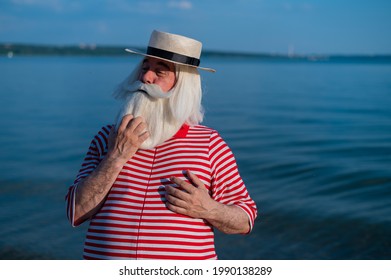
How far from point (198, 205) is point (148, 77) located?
0.69 m

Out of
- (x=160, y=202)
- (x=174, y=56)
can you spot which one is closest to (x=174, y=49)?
(x=174, y=56)

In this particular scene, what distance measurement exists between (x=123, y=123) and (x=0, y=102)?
845 inches

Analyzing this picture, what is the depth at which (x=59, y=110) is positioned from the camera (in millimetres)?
20266

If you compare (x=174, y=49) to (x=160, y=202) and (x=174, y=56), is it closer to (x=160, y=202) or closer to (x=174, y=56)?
(x=174, y=56)

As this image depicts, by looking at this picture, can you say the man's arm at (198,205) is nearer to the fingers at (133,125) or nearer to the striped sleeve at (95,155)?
the fingers at (133,125)

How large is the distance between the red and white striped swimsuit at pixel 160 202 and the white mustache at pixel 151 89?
190 mm

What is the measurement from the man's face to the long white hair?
0.11ft

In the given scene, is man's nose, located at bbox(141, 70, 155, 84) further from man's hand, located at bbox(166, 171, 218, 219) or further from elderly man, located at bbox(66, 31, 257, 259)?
man's hand, located at bbox(166, 171, 218, 219)

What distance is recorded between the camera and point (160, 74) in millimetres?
2986

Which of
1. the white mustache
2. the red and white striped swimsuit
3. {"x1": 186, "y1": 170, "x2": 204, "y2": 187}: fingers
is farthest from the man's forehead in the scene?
{"x1": 186, "y1": 170, "x2": 204, "y2": 187}: fingers

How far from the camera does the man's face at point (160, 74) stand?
2.96 m

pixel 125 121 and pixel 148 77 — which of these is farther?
pixel 148 77

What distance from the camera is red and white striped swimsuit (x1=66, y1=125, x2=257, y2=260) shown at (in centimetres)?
277

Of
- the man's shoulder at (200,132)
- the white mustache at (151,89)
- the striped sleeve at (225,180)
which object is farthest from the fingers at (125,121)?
the striped sleeve at (225,180)
